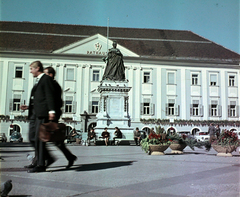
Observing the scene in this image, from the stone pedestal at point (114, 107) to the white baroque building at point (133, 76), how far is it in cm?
1895

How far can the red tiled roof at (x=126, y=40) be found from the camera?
44375 mm

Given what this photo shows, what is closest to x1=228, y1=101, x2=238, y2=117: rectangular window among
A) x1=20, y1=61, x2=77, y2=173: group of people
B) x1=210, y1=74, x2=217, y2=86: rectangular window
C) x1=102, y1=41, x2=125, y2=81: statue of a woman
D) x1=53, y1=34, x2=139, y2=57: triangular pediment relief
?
x1=210, y1=74, x2=217, y2=86: rectangular window

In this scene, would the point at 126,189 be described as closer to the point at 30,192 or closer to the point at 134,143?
the point at 30,192

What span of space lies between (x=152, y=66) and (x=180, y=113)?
7.54m

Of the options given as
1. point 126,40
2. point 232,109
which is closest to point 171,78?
point 126,40

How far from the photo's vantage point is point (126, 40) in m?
47.6

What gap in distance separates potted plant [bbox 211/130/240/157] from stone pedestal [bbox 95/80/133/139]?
10.8 metres

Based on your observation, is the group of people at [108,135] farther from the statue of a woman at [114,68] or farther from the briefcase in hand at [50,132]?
the briefcase in hand at [50,132]

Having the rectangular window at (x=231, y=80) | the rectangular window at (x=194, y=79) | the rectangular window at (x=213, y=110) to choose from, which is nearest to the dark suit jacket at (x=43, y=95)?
the rectangular window at (x=194, y=79)

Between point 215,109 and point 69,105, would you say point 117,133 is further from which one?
point 215,109

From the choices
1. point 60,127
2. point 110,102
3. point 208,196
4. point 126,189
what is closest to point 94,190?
point 126,189

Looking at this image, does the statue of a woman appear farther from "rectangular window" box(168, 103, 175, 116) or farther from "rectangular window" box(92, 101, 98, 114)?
"rectangular window" box(168, 103, 175, 116)

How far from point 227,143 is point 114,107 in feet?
37.7

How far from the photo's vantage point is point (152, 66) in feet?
147
